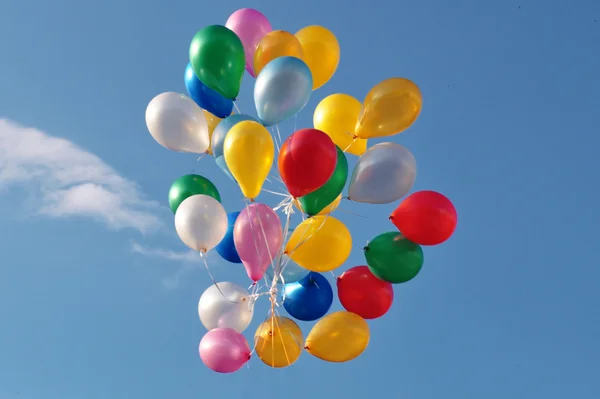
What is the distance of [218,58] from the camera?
19.8 ft

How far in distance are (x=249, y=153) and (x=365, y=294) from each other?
1617 millimetres

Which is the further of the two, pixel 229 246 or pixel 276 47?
pixel 229 246

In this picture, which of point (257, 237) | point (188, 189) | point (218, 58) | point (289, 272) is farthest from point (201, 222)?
point (218, 58)

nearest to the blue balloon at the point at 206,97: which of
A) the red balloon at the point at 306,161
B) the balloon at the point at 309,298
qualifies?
the red balloon at the point at 306,161

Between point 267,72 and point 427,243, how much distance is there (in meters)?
1.93

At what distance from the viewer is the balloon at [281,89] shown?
585 centimetres

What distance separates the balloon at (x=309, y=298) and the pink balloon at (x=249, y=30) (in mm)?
1878

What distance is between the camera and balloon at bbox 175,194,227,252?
588 cm

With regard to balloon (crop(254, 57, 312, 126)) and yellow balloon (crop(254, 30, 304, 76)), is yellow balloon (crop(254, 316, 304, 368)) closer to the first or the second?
balloon (crop(254, 57, 312, 126))

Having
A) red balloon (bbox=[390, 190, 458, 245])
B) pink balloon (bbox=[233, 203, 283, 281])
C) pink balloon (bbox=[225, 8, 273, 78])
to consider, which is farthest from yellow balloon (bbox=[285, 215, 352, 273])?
pink balloon (bbox=[225, 8, 273, 78])

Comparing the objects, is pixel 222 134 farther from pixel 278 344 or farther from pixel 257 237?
pixel 278 344

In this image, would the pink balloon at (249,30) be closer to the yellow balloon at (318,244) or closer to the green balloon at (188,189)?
the green balloon at (188,189)

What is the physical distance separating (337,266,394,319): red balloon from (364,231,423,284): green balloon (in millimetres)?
87

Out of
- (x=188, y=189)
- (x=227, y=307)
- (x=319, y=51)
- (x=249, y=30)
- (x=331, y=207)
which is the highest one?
(x=249, y=30)
